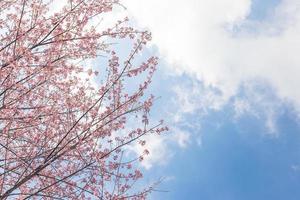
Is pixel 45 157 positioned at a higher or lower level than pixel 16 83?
lower

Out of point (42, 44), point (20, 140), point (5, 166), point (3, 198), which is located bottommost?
point (3, 198)

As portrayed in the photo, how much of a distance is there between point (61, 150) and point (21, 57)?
6.34 feet

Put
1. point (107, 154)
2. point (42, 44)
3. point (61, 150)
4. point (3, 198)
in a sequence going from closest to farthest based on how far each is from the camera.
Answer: point (3, 198) → point (61, 150) → point (107, 154) → point (42, 44)

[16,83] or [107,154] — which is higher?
[16,83]

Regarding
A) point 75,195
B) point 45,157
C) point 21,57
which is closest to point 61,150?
point 45,157

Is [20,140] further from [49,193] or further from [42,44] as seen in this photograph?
[42,44]

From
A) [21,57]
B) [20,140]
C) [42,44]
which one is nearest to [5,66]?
[21,57]

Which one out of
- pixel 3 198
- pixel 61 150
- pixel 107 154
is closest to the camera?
pixel 3 198

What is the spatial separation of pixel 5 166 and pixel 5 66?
192cm

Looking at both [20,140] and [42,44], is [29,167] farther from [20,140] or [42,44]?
[42,44]

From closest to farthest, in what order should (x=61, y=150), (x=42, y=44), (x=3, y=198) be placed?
(x=3, y=198)
(x=61, y=150)
(x=42, y=44)

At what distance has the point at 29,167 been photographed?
717cm

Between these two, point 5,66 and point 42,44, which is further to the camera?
point 42,44

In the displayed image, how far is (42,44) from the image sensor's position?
8688 millimetres
